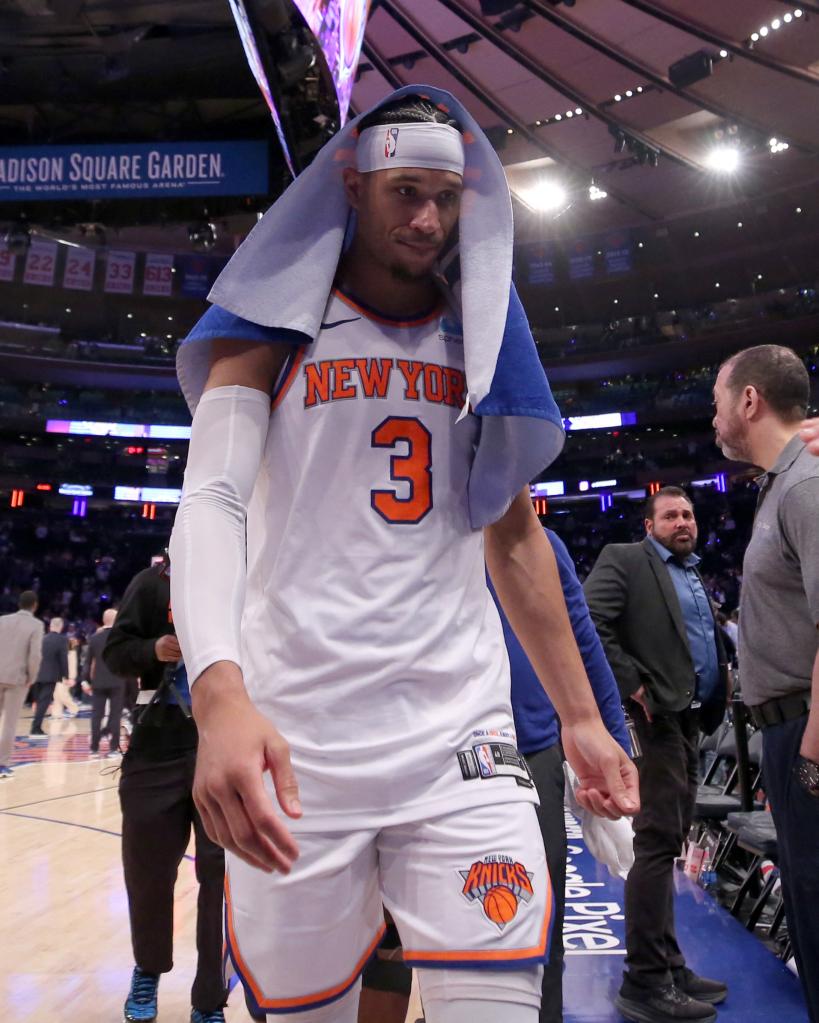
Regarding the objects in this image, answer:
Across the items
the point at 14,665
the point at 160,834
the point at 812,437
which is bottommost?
the point at 14,665

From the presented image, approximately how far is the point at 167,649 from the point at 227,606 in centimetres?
223

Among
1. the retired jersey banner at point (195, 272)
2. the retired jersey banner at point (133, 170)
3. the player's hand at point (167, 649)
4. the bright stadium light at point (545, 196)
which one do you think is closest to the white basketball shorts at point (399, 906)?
the player's hand at point (167, 649)

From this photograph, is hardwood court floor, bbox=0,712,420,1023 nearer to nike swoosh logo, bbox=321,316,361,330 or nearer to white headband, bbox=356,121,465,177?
nike swoosh logo, bbox=321,316,361,330

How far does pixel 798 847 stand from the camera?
2.34 m

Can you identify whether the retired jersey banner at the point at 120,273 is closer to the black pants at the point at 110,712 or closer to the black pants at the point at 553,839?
the black pants at the point at 110,712

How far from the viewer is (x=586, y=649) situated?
115 inches

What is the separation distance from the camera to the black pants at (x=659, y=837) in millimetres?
3516

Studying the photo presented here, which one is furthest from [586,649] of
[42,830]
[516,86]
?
[516,86]

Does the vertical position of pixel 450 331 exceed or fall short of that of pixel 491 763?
it exceeds it

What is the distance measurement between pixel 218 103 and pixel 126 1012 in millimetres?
7442

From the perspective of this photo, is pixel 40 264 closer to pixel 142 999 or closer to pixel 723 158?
pixel 723 158

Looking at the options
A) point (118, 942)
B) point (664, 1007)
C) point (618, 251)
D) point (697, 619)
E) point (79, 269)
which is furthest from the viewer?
point (79, 269)

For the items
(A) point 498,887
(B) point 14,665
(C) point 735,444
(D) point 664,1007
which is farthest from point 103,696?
(A) point 498,887

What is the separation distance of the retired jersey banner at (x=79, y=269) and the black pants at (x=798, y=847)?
88.9 ft
